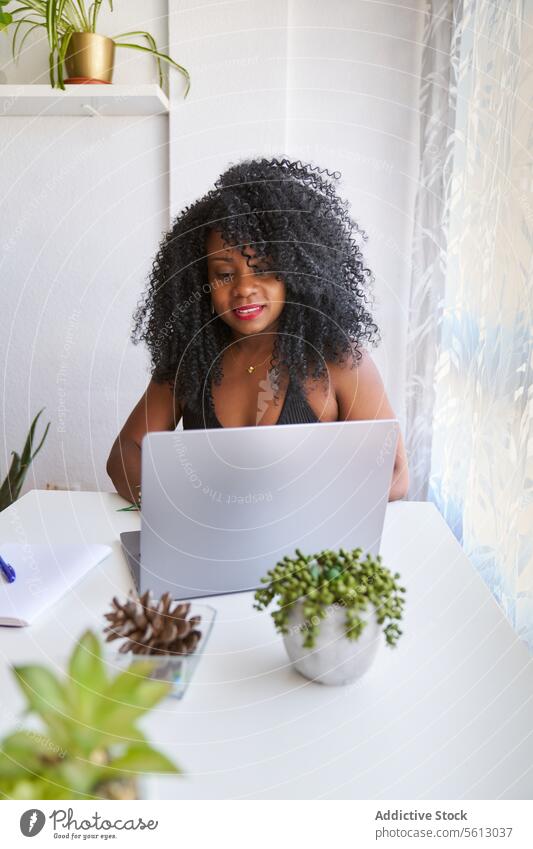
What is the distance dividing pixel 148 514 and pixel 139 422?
0.77 m

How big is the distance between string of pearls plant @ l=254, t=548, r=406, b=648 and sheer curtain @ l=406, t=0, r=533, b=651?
745 mm

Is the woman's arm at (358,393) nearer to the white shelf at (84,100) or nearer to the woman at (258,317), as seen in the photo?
the woman at (258,317)

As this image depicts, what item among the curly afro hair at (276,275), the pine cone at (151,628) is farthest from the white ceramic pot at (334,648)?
the curly afro hair at (276,275)

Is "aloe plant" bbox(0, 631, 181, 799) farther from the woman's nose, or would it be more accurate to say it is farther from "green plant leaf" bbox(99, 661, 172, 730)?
the woman's nose

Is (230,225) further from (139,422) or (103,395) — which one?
(103,395)

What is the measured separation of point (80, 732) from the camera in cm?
42

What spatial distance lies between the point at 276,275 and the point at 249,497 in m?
0.81

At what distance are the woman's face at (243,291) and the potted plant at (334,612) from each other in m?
0.90

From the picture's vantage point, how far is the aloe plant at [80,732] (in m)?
0.41

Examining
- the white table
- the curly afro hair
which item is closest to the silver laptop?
the white table

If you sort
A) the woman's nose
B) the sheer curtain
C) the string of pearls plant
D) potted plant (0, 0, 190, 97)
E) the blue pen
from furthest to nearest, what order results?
potted plant (0, 0, 190, 97) < the woman's nose < the sheer curtain < the blue pen < the string of pearls plant

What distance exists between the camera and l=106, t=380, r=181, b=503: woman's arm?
1.48 meters

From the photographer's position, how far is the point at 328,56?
7.61ft

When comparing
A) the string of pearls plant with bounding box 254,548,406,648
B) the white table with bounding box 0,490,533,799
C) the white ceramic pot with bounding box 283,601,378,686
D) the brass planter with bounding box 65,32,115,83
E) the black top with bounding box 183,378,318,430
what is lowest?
the white table with bounding box 0,490,533,799
